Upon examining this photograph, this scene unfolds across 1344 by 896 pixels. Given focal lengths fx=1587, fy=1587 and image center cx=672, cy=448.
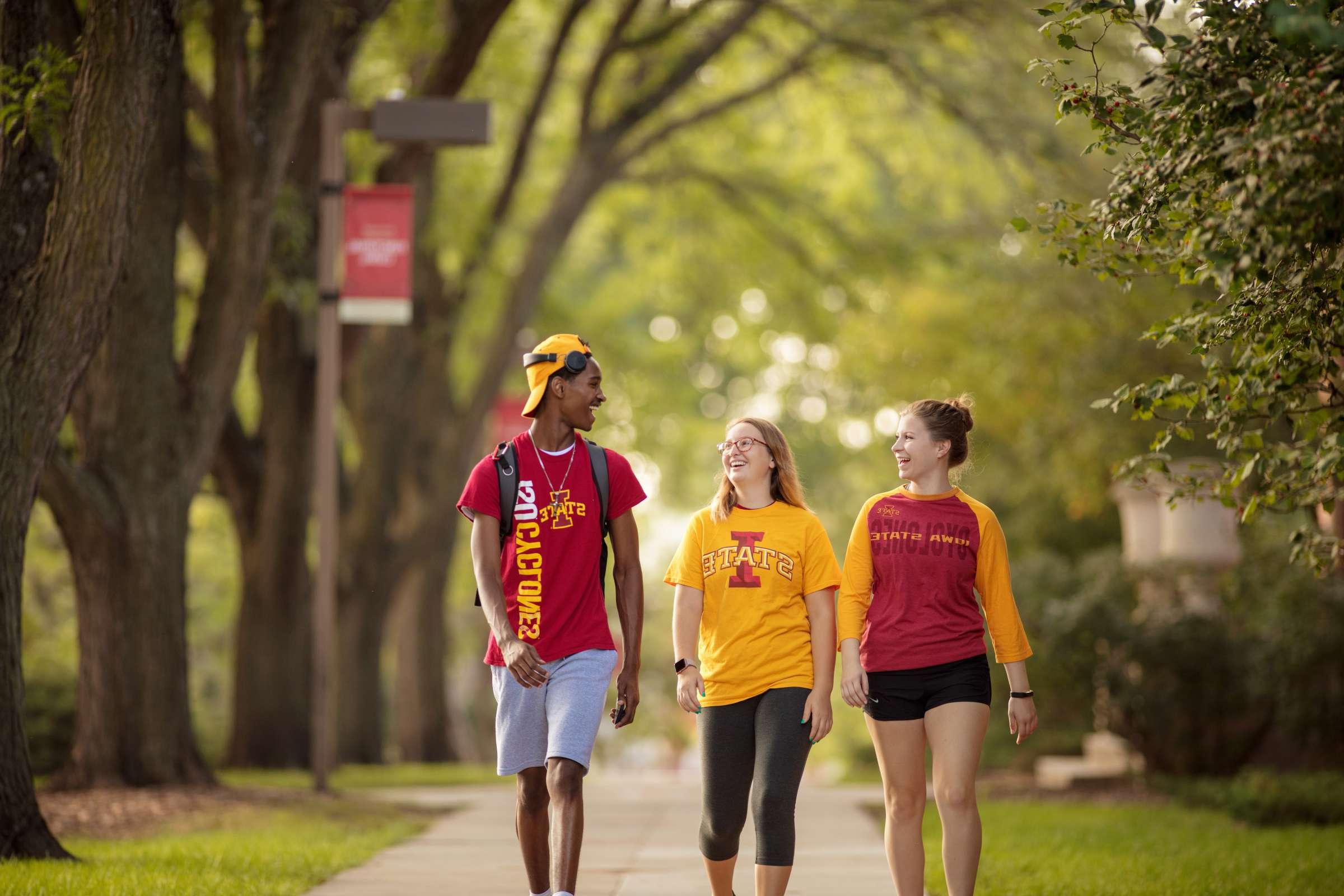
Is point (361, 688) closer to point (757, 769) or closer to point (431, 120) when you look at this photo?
point (431, 120)

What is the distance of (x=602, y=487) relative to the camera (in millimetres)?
5742

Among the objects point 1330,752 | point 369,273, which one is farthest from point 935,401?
point 1330,752

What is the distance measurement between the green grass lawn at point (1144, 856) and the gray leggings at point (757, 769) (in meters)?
2.16

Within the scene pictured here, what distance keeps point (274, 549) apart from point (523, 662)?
35.7ft

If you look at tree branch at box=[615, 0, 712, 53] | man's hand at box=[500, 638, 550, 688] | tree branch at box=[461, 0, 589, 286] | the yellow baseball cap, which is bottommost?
man's hand at box=[500, 638, 550, 688]

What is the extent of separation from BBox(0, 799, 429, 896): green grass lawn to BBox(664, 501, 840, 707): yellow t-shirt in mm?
2620

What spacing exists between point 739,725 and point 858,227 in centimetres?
1847

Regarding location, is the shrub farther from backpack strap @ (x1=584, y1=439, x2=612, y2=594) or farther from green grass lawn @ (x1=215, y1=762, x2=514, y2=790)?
green grass lawn @ (x1=215, y1=762, x2=514, y2=790)

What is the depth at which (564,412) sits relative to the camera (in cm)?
576

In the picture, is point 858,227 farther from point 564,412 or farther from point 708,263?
point 564,412

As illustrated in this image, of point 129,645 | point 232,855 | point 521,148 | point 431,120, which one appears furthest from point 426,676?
point 232,855

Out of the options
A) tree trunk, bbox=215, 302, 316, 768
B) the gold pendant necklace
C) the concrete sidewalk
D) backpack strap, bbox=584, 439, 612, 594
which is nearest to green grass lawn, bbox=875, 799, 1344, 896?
the concrete sidewalk

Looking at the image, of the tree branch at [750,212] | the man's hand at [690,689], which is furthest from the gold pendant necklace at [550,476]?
the tree branch at [750,212]

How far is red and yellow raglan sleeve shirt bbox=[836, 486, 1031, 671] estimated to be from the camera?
222 inches
